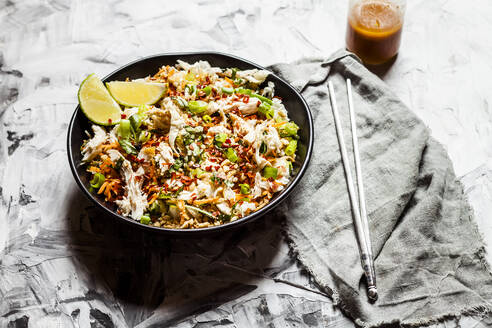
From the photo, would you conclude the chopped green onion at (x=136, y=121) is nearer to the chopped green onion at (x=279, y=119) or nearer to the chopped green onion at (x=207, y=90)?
the chopped green onion at (x=207, y=90)

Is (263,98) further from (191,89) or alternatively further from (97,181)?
(97,181)

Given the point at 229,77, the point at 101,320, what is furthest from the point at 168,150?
the point at 101,320

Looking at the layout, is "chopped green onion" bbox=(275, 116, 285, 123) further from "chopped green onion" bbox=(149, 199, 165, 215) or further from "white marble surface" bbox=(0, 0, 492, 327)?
"chopped green onion" bbox=(149, 199, 165, 215)

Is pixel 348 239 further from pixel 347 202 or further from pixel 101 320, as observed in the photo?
pixel 101 320

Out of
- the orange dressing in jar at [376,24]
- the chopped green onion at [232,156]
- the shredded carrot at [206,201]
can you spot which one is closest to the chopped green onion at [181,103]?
the chopped green onion at [232,156]

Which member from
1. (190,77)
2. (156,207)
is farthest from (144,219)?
(190,77)

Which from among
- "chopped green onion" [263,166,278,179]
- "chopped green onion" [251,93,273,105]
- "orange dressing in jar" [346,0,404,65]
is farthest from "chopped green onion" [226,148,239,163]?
"orange dressing in jar" [346,0,404,65]
